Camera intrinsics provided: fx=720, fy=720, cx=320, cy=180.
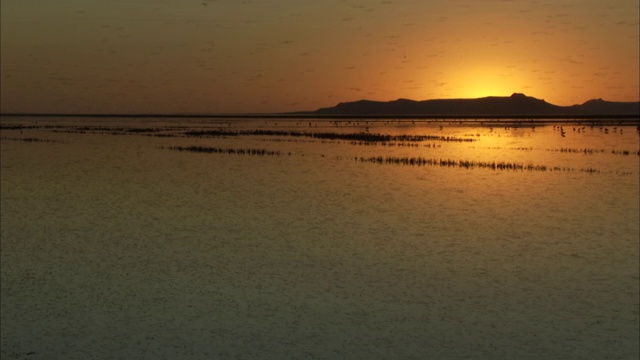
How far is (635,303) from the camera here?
39.1 feet

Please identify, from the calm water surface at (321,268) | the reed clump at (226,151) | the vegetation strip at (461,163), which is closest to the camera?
the calm water surface at (321,268)

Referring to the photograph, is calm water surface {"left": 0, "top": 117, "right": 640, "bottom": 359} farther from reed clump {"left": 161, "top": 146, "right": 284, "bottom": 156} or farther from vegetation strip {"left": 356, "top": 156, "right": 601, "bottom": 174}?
reed clump {"left": 161, "top": 146, "right": 284, "bottom": 156}

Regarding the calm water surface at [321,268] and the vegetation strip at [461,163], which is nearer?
the calm water surface at [321,268]

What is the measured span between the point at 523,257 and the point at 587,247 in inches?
79.7

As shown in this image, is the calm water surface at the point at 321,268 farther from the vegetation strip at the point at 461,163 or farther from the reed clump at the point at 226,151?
the reed clump at the point at 226,151

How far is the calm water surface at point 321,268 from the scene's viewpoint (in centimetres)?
1021

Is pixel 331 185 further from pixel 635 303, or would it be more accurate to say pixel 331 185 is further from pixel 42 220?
pixel 635 303

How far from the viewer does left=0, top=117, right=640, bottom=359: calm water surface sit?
1021 cm

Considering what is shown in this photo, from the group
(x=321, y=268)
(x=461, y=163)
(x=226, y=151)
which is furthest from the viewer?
Answer: (x=226, y=151)

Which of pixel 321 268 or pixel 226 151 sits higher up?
pixel 226 151

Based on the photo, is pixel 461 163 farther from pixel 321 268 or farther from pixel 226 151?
pixel 321 268

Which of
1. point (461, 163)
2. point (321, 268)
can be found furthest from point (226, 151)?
point (321, 268)

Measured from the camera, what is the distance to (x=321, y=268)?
47.0ft

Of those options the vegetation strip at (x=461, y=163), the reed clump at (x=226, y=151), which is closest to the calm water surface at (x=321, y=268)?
the vegetation strip at (x=461, y=163)
